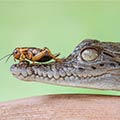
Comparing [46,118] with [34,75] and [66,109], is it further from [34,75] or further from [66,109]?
[34,75]

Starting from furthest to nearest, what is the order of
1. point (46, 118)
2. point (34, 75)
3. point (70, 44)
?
point (70, 44) → point (34, 75) → point (46, 118)

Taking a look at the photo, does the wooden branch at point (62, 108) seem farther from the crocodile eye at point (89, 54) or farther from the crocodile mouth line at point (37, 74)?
the crocodile eye at point (89, 54)

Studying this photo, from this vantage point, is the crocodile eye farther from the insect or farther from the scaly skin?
the insect

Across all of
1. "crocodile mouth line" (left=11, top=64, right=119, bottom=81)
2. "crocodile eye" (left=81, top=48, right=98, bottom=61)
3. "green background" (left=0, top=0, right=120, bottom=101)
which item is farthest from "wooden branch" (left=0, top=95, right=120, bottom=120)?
"green background" (left=0, top=0, right=120, bottom=101)

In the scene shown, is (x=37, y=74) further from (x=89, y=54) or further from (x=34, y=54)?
(x=89, y=54)

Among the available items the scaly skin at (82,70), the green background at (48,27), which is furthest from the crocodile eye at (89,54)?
the green background at (48,27)

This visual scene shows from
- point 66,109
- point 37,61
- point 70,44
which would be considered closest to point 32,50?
point 37,61
